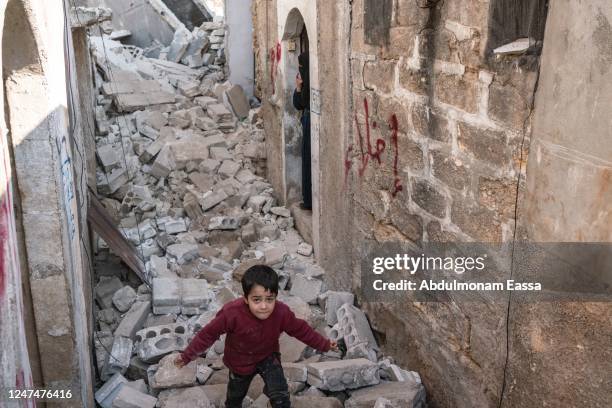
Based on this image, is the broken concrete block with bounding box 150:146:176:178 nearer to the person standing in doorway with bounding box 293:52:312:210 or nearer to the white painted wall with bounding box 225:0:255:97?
the person standing in doorway with bounding box 293:52:312:210

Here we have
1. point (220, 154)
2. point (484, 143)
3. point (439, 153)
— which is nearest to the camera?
point (484, 143)

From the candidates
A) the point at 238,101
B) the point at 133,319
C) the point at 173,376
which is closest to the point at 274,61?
the point at 238,101

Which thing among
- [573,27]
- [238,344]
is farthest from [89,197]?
[573,27]

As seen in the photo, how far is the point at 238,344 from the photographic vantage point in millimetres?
4117

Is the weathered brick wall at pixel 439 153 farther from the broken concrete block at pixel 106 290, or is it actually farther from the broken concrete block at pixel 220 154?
the broken concrete block at pixel 220 154

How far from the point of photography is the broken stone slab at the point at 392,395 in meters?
4.39

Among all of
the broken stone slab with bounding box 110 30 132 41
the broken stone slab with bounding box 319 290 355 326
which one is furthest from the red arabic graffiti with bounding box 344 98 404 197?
the broken stone slab with bounding box 110 30 132 41

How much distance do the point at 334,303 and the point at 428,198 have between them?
1.72 metres

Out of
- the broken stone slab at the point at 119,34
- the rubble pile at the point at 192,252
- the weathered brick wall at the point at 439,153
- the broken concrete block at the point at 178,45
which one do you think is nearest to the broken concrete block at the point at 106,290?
the rubble pile at the point at 192,252

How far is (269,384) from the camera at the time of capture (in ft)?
13.6

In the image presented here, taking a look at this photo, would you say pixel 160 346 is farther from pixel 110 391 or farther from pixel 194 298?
pixel 194 298

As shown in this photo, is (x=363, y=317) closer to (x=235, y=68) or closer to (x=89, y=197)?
(x=89, y=197)

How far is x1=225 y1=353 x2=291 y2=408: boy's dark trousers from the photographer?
414cm

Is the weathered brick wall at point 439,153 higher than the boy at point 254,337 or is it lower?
higher
